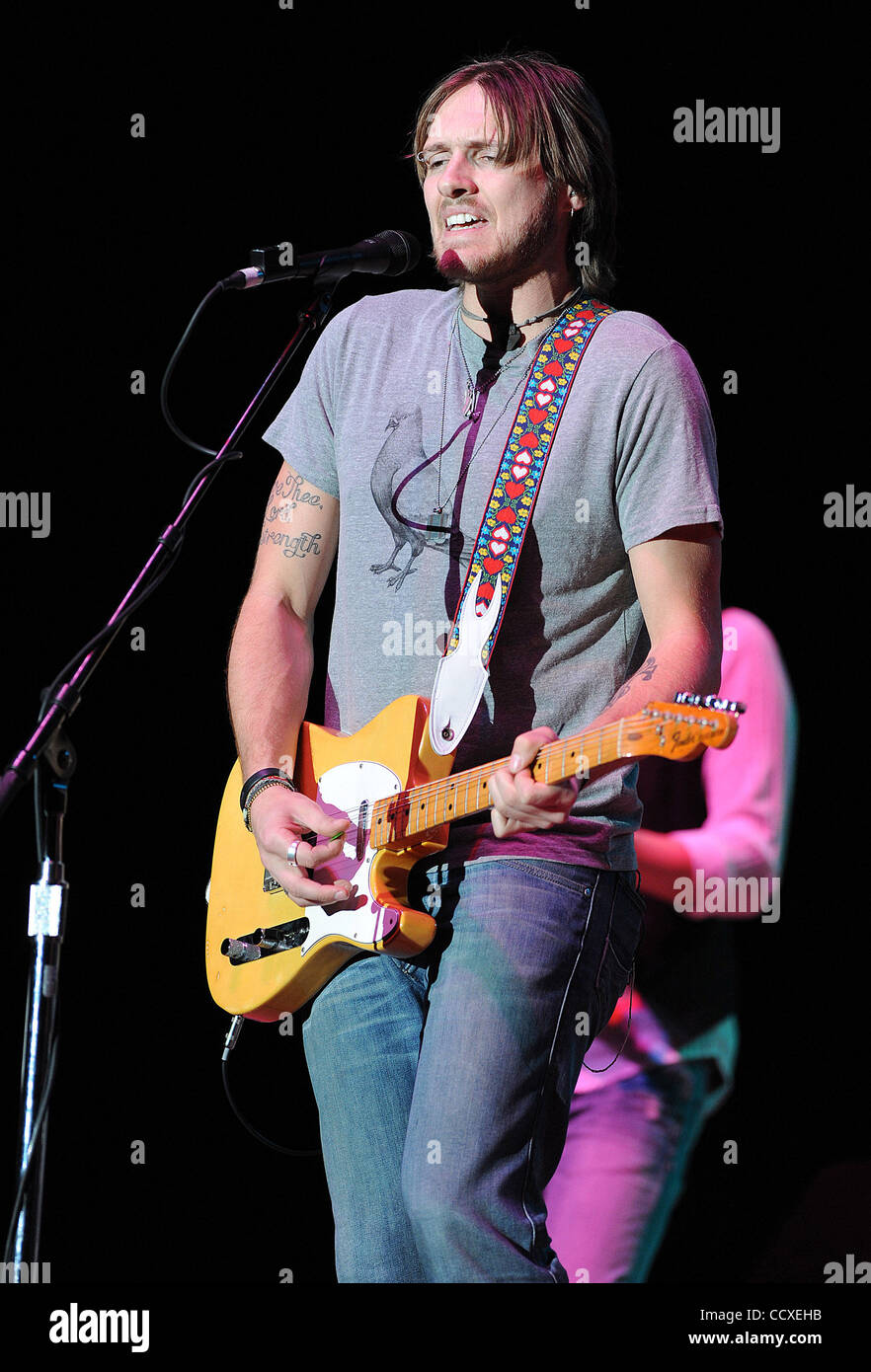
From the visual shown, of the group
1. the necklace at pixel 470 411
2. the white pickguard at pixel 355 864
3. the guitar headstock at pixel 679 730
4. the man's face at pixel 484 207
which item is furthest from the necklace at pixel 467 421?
the guitar headstock at pixel 679 730

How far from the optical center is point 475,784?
2.21 m

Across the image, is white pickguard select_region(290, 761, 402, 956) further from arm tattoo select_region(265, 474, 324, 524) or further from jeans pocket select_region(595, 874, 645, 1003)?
arm tattoo select_region(265, 474, 324, 524)

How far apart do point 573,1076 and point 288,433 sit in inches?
55.1

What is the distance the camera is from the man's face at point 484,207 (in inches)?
102

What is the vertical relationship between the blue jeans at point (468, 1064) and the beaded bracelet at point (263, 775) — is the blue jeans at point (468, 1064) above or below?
below

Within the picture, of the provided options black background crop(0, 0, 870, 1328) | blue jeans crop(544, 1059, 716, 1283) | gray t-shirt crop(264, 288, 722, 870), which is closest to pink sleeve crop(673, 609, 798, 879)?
black background crop(0, 0, 870, 1328)

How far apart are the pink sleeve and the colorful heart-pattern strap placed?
3.53 ft

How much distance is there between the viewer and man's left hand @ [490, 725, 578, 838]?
Answer: 201 cm

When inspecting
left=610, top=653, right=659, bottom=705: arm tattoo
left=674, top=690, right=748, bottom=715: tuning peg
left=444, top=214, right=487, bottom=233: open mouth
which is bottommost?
left=674, top=690, right=748, bottom=715: tuning peg

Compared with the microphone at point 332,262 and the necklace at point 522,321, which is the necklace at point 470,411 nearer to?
the necklace at point 522,321

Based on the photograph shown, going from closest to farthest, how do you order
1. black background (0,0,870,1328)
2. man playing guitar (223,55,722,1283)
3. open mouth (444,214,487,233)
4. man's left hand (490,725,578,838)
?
man's left hand (490,725,578,838)
man playing guitar (223,55,722,1283)
open mouth (444,214,487,233)
black background (0,0,870,1328)

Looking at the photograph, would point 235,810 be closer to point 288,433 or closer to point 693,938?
point 288,433

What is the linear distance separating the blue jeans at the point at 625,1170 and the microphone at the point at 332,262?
6.91ft

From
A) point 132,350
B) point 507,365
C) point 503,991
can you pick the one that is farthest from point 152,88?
point 503,991
